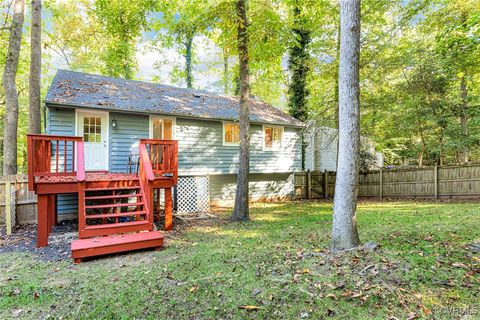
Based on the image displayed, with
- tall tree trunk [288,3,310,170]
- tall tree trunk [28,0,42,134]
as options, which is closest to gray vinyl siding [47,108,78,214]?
tall tree trunk [28,0,42,134]

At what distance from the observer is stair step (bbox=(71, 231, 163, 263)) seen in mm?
4520

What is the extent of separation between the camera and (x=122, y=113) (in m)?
8.73

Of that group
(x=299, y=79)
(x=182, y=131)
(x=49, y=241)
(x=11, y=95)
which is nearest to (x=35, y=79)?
(x=11, y=95)

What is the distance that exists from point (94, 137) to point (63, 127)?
864 mm

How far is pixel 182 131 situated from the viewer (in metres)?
9.91

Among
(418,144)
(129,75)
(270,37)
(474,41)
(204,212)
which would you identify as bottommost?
(204,212)

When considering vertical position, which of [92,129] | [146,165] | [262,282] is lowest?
[262,282]

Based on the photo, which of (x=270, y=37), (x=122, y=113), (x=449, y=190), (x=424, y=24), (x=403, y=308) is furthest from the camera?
(x=424, y=24)

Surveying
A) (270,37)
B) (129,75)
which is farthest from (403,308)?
(129,75)

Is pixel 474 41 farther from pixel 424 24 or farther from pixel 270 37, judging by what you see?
pixel 424 24

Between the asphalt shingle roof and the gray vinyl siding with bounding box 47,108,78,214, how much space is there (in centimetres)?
44

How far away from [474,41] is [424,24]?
7.90 m

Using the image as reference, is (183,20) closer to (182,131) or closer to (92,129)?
(182,131)

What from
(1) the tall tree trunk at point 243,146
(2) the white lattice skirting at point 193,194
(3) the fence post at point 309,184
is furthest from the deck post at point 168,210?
(3) the fence post at point 309,184
